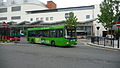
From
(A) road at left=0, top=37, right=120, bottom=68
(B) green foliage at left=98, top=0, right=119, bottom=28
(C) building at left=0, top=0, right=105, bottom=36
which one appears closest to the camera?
(A) road at left=0, top=37, right=120, bottom=68

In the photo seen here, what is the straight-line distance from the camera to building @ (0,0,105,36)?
5928 centimetres

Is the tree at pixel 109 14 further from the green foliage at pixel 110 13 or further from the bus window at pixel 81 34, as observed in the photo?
the bus window at pixel 81 34

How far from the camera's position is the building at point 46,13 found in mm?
59281

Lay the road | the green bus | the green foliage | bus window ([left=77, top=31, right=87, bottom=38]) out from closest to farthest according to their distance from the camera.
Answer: the road, the green bus, the green foliage, bus window ([left=77, top=31, right=87, bottom=38])

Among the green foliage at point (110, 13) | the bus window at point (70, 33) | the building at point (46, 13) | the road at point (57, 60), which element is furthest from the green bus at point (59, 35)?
the building at point (46, 13)

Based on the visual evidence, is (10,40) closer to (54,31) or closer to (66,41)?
(54,31)

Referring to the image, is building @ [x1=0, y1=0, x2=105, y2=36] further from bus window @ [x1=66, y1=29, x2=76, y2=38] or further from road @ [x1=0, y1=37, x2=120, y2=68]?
road @ [x1=0, y1=37, x2=120, y2=68]

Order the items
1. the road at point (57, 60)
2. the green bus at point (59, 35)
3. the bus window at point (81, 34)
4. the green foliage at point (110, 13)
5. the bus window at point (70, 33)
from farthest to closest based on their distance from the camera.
→ the bus window at point (81, 34) < the green foliage at point (110, 13) < the bus window at point (70, 33) < the green bus at point (59, 35) < the road at point (57, 60)

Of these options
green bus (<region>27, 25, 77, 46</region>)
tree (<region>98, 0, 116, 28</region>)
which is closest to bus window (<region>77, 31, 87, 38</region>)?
tree (<region>98, 0, 116, 28</region>)

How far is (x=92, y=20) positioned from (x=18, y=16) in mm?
38943

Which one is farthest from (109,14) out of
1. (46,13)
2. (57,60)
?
(46,13)

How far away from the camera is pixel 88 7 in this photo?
64500 mm

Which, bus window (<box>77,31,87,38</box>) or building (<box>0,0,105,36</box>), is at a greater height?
building (<box>0,0,105,36</box>)

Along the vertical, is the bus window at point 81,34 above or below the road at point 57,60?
above
